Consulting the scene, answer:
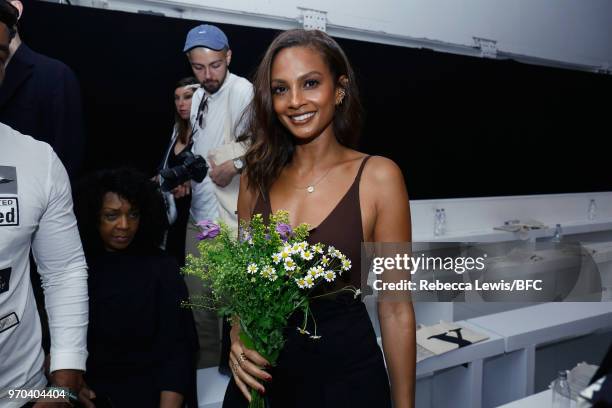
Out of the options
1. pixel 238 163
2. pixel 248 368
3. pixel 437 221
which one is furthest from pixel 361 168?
pixel 437 221

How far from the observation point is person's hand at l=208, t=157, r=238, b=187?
8.13 feet

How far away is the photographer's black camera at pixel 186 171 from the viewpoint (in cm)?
249

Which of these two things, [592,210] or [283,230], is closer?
[283,230]

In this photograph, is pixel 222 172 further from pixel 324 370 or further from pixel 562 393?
pixel 562 393

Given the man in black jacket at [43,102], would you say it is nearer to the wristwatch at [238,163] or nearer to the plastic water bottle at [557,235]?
the wristwatch at [238,163]

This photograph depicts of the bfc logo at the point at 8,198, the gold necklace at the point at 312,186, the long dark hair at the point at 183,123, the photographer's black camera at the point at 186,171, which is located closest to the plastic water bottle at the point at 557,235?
the photographer's black camera at the point at 186,171

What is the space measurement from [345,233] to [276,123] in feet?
1.36

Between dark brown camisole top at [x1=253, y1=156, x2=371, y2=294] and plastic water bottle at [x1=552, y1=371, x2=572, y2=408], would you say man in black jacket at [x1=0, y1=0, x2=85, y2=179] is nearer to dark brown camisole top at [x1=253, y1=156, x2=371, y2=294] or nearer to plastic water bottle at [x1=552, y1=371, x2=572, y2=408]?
dark brown camisole top at [x1=253, y1=156, x2=371, y2=294]

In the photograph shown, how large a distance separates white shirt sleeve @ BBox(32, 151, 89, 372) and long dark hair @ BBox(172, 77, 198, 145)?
141 cm

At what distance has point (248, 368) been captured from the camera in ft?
3.27

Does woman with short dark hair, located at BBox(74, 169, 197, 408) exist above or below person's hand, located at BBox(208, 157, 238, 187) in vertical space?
below

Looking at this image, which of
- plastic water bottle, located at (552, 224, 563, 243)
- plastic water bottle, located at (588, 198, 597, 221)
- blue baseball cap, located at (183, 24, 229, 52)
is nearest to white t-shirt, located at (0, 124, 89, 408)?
blue baseball cap, located at (183, 24, 229, 52)

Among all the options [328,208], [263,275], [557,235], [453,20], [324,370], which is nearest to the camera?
[263,275]

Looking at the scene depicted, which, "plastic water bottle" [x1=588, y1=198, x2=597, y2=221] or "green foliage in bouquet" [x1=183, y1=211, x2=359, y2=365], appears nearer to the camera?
"green foliage in bouquet" [x1=183, y1=211, x2=359, y2=365]
